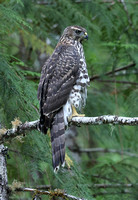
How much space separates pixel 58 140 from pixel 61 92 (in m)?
0.57

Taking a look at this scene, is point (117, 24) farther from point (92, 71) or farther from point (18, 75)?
point (18, 75)

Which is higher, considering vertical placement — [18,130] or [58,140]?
[18,130]

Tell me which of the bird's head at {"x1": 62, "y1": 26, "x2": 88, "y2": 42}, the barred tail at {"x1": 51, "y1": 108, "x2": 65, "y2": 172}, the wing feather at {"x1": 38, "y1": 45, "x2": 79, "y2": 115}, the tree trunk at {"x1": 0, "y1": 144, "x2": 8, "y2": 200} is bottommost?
the tree trunk at {"x1": 0, "y1": 144, "x2": 8, "y2": 200}

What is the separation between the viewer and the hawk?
11.9ft

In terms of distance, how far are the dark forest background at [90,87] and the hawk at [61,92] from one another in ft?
0.44

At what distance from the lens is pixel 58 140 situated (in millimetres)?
3625

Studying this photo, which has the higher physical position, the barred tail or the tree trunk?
the barred tail

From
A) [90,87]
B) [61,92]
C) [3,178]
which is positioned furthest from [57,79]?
[90,87]

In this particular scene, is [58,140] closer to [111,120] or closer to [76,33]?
[111,120]

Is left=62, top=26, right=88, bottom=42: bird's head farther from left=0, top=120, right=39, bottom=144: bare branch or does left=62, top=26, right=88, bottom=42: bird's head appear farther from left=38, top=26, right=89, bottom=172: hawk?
left=0, top=120, right=39, bottom=144: bare branch

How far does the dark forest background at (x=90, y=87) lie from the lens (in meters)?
3.55

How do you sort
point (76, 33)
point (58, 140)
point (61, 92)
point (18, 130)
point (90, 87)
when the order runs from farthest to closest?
point (90, 87) < point (76, 33) < point (61, 92) < point (58, 140) < point (18, 130)

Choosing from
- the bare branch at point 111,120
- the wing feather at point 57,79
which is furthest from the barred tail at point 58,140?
the bare branch at point 111,120

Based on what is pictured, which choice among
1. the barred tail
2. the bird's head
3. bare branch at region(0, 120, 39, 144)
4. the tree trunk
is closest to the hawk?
the barred tail
